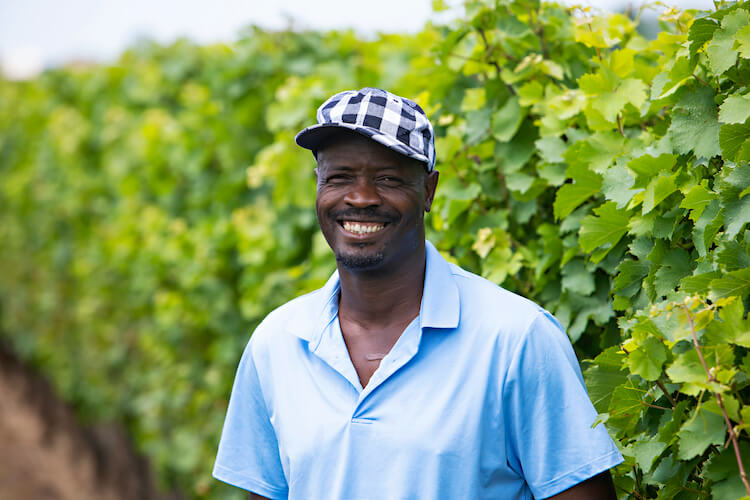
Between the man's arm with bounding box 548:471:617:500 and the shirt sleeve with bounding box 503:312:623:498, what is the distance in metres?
0.02

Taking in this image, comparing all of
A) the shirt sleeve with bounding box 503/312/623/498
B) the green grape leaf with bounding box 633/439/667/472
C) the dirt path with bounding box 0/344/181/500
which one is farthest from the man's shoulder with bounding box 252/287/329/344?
the dirt path with bounding box 0/344/181/500

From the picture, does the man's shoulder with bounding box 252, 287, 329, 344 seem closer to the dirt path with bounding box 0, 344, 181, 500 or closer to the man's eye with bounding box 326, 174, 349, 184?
the man's eye with bounding box 326, 174, 349, 184

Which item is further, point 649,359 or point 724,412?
Result: point 649,359

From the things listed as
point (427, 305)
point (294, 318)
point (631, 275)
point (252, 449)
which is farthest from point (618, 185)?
point (252, 449)

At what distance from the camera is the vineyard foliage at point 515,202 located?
58.7 inches

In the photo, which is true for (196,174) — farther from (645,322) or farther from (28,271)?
(28,271)

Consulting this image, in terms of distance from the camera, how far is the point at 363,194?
1.67m

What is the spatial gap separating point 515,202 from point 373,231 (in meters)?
0.86

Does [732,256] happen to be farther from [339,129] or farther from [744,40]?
[339,129]

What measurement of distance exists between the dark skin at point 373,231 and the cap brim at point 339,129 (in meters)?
0.02

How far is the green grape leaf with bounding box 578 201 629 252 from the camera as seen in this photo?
1.83m

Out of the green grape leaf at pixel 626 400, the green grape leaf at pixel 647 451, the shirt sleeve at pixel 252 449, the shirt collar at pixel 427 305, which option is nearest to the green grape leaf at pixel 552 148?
the shirt collar at pixel 427 305

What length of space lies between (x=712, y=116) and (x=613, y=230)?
34 centimetres

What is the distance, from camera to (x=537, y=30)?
240cm
